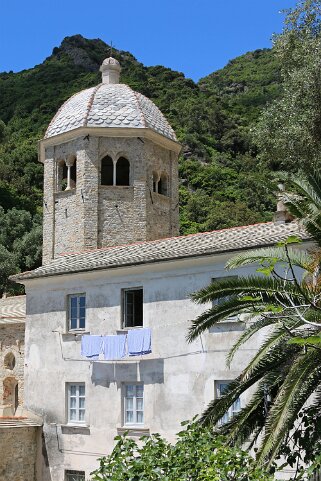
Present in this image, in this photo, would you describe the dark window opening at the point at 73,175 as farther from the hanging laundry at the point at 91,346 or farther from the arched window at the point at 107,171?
the hanging laundry at the point at 91,346

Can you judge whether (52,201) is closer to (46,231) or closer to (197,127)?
(46,231)

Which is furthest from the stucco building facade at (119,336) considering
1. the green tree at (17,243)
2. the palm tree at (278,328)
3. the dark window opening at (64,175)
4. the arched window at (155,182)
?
the green tree at (17,243)

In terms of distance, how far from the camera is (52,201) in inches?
1169

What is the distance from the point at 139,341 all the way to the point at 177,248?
2.82 metres

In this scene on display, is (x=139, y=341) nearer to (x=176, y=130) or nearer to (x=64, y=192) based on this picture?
(x=64, y=192)

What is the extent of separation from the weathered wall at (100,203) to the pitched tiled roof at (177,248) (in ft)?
12.9

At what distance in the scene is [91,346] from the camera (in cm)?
2155

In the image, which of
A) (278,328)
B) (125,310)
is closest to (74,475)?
(125,310)

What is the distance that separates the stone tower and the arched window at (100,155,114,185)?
0.04 m

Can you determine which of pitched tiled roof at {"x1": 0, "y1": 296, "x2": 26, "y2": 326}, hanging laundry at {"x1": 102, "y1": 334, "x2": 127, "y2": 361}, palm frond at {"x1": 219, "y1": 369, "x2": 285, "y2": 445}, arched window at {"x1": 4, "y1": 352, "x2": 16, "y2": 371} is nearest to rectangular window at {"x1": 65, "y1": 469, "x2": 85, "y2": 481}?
hanging laundry at {"x1": 102, "y1": 334, "x2": 127, "y2": 361}

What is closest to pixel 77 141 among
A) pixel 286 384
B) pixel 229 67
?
pixel 286 384

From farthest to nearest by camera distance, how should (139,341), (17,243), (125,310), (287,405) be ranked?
(17,243) < (125,310) < (139,341) < (287,405)

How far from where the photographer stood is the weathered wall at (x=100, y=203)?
28469 mm

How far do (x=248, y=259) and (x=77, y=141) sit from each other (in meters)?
17.2
